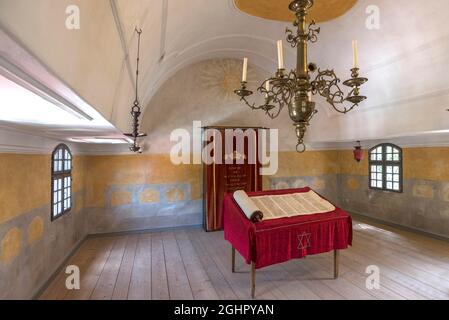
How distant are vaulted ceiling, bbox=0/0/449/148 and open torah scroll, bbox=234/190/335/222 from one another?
1778 mm

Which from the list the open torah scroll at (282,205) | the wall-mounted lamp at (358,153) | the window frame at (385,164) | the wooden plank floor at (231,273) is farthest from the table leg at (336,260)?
the wall-mounted lamp at (358,153)

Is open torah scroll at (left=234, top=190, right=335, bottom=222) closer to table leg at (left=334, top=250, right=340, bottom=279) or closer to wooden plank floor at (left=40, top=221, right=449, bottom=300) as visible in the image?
table leg at (left=334, top=250, right=340, bottom=279)

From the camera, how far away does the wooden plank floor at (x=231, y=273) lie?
301 cm

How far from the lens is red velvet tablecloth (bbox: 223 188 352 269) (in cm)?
274

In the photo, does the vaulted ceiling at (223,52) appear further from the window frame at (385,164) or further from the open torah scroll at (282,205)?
the open torah scroll at (282,205)

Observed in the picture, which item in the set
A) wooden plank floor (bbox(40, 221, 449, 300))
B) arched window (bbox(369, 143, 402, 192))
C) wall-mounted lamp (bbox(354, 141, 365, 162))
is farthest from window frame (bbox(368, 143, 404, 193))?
wooden plank floor (bbox(40, 221, 449, 300))

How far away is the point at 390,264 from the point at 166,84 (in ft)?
18.3

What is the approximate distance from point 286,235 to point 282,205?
504 millimetres

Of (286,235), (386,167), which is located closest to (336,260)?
(286,235)

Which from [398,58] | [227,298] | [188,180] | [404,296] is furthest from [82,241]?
[398,58]

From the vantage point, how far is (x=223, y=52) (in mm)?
5383

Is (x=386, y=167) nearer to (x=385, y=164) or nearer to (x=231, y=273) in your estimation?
(x=385, y=164)
